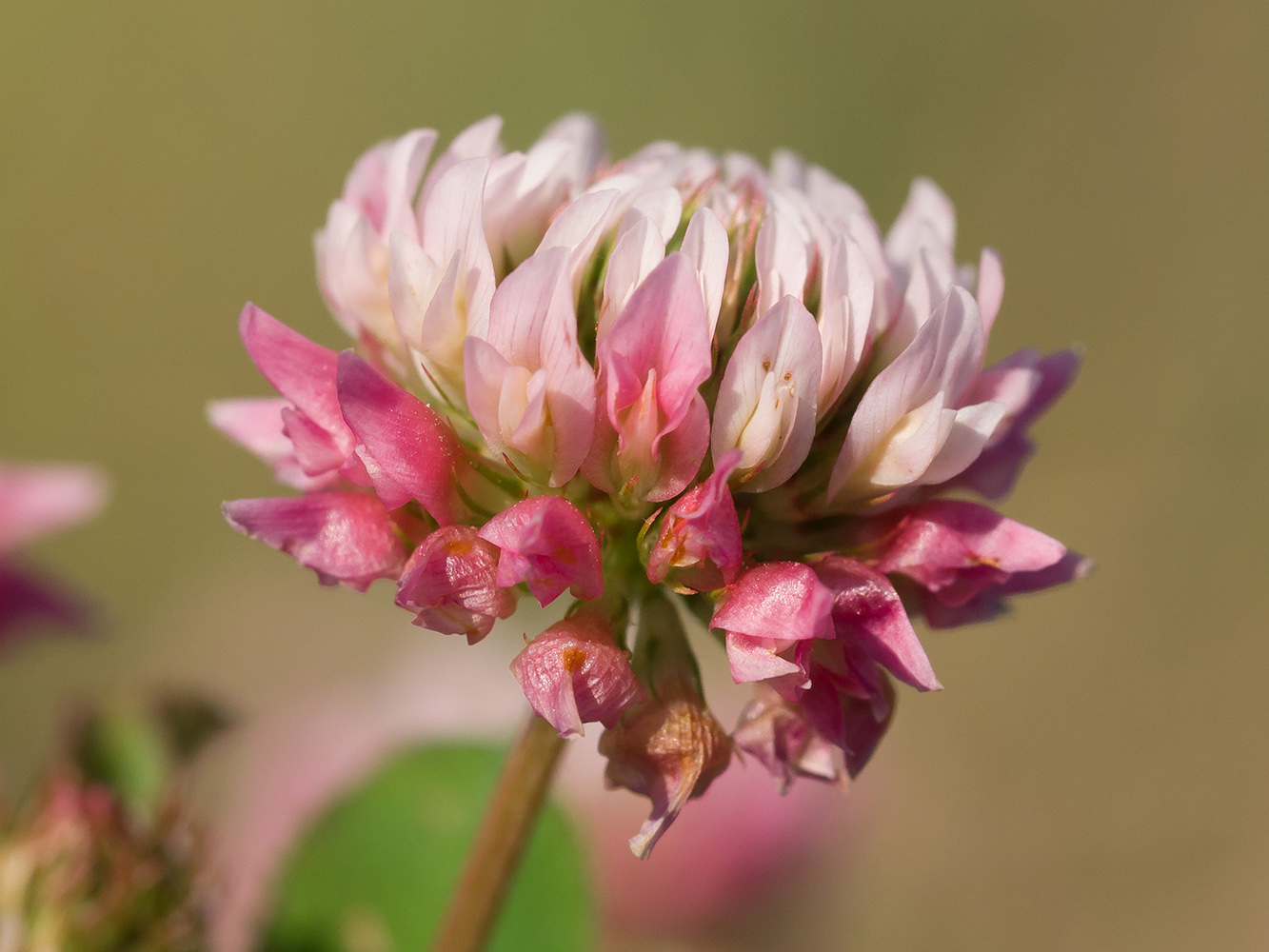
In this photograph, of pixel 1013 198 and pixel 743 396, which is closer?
pixel 743 396

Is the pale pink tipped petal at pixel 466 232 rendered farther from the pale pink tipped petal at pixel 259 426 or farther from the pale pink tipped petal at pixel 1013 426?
the pale pink tipped petal at pixel 1013 426

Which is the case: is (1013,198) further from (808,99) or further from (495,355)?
(495,355)

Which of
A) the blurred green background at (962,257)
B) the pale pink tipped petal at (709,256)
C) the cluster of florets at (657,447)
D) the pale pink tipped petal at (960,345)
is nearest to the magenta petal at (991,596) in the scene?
the cluster of florets at (657,447)

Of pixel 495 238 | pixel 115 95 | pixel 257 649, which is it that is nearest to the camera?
pixel 495 238

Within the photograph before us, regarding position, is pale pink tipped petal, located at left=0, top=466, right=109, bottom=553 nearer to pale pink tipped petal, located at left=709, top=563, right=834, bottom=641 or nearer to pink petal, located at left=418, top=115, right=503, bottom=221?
pink petal, located at left=418, top=115, right=503, bottom=221

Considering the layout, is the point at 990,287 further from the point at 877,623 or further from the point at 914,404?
the point at 877,623

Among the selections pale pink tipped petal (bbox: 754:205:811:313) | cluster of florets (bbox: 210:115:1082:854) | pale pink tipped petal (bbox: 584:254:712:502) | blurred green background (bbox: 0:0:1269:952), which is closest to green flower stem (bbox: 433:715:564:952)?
cluster of florets (bbox: 210:115:1082:854)

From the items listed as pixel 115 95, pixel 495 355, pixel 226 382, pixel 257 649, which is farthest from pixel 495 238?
pixel 115 95

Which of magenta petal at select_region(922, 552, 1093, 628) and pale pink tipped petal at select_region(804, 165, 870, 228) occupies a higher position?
pale pink tipped petal at select_region(804, 165, 870, 228)
